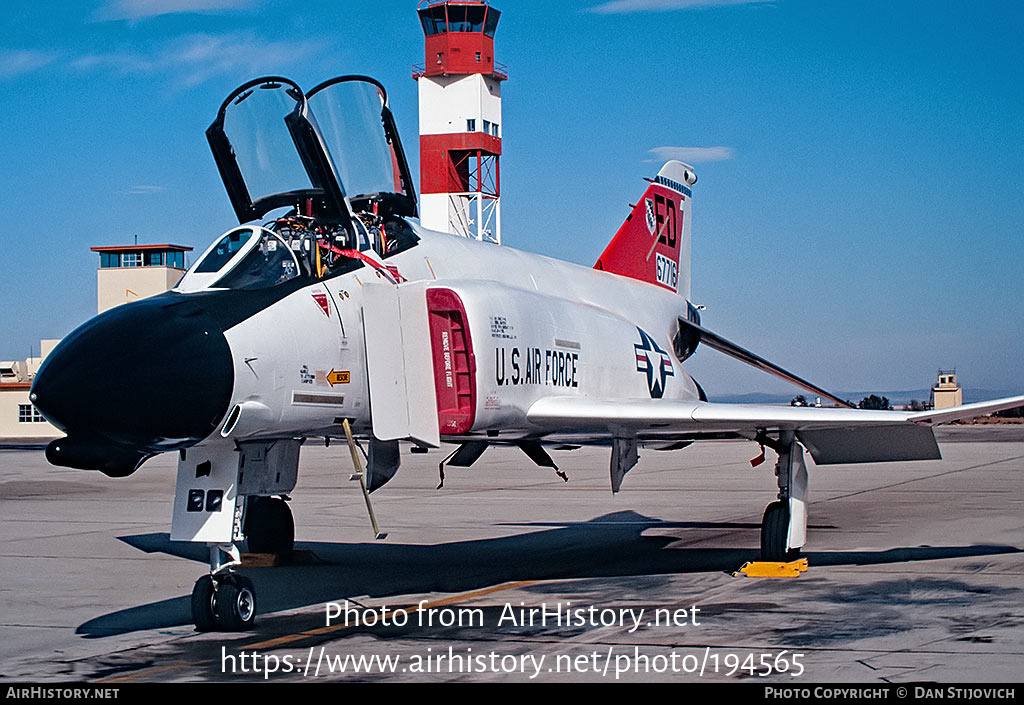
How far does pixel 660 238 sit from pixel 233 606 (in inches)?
364

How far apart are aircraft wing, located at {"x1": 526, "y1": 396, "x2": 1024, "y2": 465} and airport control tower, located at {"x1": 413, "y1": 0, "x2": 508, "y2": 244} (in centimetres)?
3574

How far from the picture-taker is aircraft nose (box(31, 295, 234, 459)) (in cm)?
702

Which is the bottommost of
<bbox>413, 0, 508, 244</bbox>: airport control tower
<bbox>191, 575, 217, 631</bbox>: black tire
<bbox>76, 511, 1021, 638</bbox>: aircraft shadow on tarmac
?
<bbox>76, 511, 1021, 638</bbox>: aircraft shadow on tarmac

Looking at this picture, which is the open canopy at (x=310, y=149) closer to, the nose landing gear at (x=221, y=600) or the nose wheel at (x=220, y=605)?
the nose landing gear at (x=221, y=600)

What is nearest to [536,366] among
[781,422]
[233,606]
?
[781,422]

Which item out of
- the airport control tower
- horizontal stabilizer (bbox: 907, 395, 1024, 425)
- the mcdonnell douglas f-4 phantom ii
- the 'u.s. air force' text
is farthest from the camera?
the airport control tower

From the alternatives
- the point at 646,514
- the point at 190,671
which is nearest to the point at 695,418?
the point at 190,671

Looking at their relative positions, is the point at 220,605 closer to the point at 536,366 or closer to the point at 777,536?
the point at 536,366

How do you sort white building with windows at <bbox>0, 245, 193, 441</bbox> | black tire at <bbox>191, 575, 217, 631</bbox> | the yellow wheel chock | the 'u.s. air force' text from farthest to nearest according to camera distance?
white building with windows at <bbox>0, 245, 193, 441</bbox> < the yellow wheel chock < the 'u.s. air force' text < black tire at <bbox>191, 575, 217, 631</bbox>

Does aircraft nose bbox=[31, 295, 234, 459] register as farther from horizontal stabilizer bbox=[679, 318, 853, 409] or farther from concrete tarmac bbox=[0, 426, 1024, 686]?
horizontal stabilizer bbox=[679, 318, 853, 409]

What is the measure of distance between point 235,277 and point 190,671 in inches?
111

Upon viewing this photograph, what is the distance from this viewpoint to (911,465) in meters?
29.9

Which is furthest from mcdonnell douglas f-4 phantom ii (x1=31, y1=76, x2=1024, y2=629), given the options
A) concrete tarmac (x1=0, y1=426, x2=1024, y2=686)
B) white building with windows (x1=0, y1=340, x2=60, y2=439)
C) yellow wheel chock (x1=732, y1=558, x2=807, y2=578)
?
white building with windows (x1=0, y1=340, x2=60, y2=439)

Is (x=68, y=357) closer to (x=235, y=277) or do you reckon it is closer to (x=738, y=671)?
(x=235, y=277)
